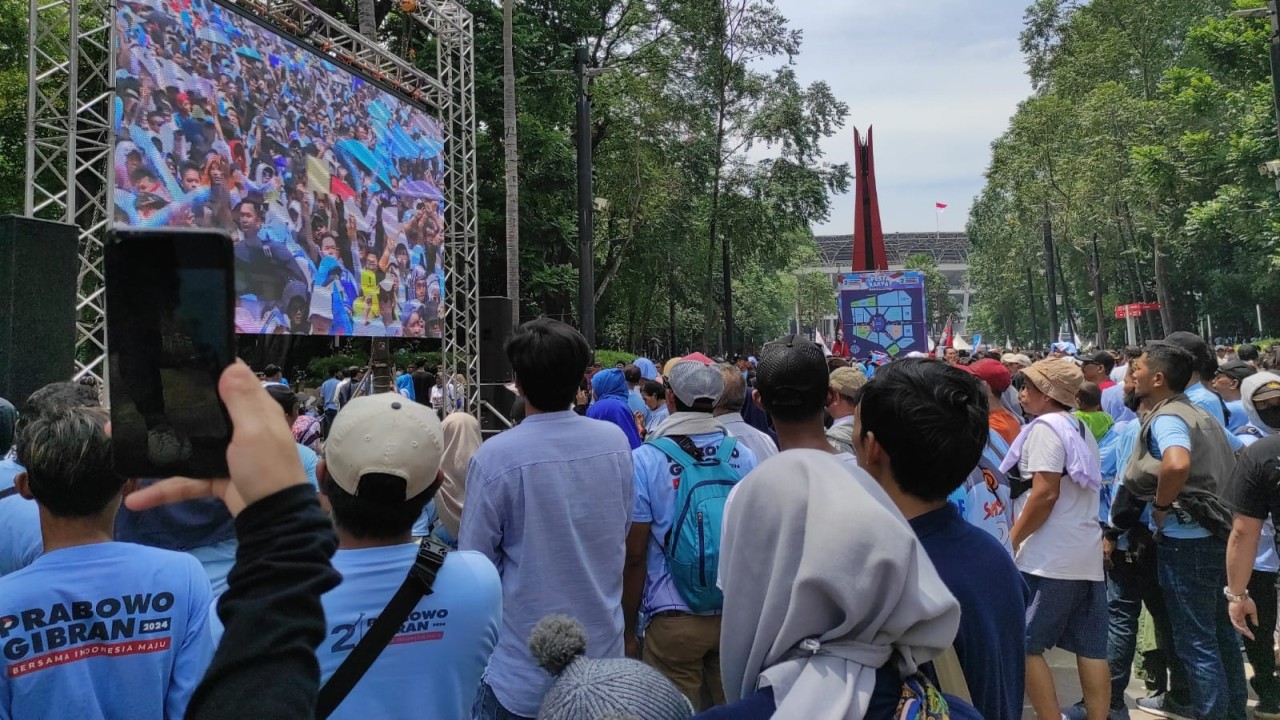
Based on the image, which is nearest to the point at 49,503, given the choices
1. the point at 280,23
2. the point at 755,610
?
the point at 755,610

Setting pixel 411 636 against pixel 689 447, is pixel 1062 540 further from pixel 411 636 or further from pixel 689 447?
Result: pixel 411 636

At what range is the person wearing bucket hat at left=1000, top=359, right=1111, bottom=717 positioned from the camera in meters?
4.37

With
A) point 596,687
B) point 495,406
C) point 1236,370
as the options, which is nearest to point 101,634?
point 596,687

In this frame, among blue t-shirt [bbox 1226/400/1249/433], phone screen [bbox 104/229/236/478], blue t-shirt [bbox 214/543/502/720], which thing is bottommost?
blue t-shirt [bbox 1226/400/1249/433]

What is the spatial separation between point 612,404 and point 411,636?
3966 mm

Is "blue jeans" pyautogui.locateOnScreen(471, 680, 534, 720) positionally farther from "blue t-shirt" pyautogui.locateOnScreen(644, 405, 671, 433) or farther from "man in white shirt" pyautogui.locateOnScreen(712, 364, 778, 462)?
"blue t-shirt" pyautogui.locateOnScreen(644, 405, 671, 433)

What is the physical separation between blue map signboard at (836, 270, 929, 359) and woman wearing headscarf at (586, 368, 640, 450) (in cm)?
1146

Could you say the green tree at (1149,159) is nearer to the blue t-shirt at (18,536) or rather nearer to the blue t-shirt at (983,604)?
the blue t-shirt at (983,604)

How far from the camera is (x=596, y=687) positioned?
150 cm

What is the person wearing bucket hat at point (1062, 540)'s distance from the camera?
14.3ft

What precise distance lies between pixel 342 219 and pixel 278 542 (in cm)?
1185

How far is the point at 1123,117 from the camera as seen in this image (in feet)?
105

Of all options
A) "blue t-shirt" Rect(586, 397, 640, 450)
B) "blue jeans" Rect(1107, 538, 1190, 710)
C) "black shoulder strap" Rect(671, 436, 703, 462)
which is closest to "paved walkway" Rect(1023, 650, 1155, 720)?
"blue jeans" Rect(1107, 538, 1190, 710)

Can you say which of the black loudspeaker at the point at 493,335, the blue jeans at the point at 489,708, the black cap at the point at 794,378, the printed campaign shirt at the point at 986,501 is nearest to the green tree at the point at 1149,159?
the black loudspeaker at the point at 493,335
